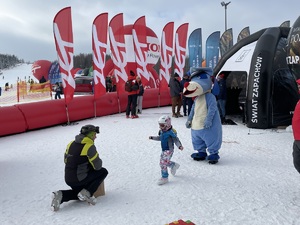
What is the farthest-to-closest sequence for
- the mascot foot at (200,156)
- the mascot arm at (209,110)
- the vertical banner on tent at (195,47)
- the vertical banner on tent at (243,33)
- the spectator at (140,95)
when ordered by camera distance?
the vertical banner on tent at (243,33) < the vertical banner on tent at (195,47) < the spectator at (140,95) < the mascot foot at (200,156) < the mascot arm at (209,110)

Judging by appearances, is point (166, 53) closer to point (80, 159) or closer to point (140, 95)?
point (140, 95)

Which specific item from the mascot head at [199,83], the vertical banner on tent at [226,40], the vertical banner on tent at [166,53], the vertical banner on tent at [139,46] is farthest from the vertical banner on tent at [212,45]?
the mascot head at [199,83]

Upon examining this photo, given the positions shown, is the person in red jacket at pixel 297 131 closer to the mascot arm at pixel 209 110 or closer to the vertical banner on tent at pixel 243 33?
the mascot arm at pixel 209 110

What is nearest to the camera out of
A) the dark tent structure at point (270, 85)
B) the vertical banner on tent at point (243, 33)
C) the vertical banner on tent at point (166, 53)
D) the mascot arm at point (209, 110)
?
the mascot arm at point (209, 110)

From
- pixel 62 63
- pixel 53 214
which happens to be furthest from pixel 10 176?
pixel 62 63

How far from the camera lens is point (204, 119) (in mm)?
5348

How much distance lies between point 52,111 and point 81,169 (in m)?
5.92

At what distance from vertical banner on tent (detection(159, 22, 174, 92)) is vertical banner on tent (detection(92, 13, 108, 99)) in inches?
131

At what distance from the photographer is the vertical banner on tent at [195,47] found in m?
15.6

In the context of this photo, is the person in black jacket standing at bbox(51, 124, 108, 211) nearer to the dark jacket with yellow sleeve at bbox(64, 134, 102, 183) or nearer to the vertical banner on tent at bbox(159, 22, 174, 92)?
the dark jacket with yellow sleeve at bbox(64, 134, 102, 183)

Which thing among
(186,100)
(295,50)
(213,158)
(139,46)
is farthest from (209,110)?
(139,46)

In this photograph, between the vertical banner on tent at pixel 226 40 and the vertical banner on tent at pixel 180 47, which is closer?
the vertical banner on tent at pixel 180 47

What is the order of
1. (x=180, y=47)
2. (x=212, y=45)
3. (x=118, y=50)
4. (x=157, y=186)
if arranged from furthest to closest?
1. (x=212, y=45)
2. (x=180, y=47)
3. (x=118, y=50)
4. (x=157, y=186)

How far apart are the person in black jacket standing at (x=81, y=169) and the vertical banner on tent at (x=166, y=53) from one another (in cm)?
976
